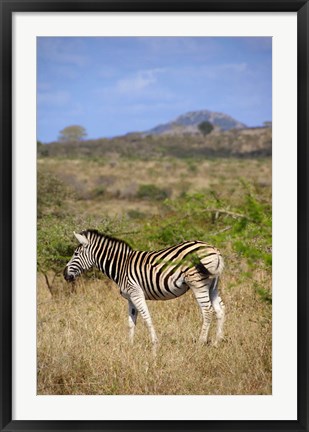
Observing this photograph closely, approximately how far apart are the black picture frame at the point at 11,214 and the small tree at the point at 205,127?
43605mm

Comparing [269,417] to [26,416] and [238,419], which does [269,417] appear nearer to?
[238,419]

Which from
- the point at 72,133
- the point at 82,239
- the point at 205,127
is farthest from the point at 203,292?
the point at 205,127

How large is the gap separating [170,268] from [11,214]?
1807 millimetres

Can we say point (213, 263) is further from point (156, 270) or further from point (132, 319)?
point (132, 319)

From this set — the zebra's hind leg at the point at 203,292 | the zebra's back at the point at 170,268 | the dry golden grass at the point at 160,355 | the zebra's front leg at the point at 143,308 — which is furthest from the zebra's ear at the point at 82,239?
the zebra's hind leg at the point at 203,292

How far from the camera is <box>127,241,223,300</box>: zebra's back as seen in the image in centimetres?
503

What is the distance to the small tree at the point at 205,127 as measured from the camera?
46.8 meters

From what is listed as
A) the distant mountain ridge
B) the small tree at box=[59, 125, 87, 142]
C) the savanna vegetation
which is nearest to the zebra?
the savanna vegetation

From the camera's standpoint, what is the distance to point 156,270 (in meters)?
5.12

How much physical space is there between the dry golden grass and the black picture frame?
47cm

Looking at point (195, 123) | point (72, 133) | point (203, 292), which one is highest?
point (195, 123)

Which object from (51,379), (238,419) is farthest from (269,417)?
(51,379)

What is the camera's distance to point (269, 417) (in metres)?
3.65

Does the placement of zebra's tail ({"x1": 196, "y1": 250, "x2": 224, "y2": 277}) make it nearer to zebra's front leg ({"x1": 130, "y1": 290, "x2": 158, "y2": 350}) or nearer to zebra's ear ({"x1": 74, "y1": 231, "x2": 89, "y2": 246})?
zebra's front leg ({"x1": 130, "y1": 290, "x2": 158, "y2": 350})
